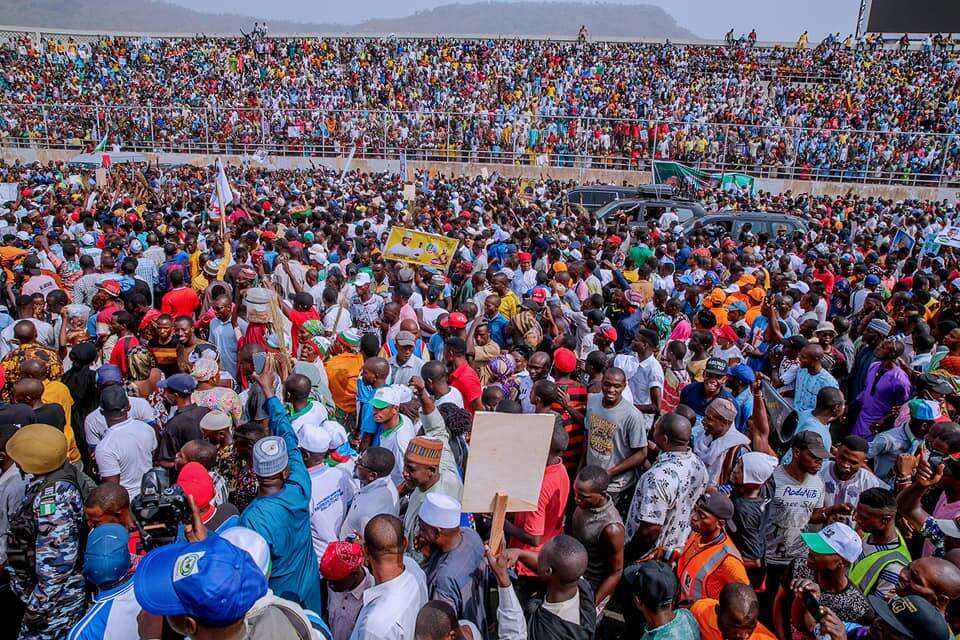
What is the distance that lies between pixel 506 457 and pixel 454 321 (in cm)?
315

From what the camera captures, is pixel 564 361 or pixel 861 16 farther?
pixel 861 16

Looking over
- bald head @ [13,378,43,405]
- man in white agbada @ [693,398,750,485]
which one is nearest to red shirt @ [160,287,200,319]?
bald head @ [13,378,43,405]

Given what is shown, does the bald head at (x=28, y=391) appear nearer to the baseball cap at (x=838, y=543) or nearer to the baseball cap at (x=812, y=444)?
the baseball cap at (x=838, y=543)

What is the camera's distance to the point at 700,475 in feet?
12.0

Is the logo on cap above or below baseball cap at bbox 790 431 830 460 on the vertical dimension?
above

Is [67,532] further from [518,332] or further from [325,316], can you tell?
[518,332]

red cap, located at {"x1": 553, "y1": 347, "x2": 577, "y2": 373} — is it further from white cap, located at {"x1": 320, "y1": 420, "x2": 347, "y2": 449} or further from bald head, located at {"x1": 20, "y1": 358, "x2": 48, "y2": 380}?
bald head, located at {"x1": 20, "y1": 358, "x2": 48, "y2": 380}

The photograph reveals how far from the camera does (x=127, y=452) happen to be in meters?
3.94

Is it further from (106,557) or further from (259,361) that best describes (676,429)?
(259,361)

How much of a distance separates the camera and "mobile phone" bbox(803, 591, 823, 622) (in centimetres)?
252

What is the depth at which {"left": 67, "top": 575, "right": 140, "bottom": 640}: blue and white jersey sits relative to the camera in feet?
7.61

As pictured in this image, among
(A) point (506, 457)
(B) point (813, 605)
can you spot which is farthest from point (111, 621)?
(B) point (813, 605)

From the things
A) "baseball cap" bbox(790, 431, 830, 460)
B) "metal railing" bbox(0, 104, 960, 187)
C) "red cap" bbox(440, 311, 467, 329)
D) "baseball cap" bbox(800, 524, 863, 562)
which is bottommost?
"red cap" bbox(440, 311, 467, 329)

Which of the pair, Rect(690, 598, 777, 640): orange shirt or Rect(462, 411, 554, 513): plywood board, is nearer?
Rect(690, 598, 777, 640): orange shirt
